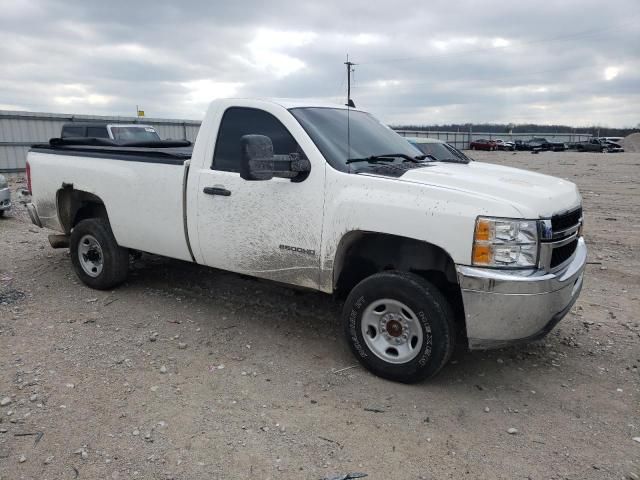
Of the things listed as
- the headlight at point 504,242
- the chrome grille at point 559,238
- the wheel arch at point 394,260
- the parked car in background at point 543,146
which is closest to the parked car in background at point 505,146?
the parked car in background at point 543,146

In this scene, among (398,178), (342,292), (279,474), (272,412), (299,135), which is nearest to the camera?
(279,474)

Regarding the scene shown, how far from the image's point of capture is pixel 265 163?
378 cm

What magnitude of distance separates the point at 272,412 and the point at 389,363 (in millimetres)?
919

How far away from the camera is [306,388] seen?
3791mm

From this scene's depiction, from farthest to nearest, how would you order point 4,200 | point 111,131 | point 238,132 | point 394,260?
point 111,131 → point 4,200 → point 238,132 → point 394,260

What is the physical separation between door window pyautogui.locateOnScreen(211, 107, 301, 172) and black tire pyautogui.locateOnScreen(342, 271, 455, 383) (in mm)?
1348

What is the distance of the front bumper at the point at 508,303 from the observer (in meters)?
3.32

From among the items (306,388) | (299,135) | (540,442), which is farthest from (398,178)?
(540,442)

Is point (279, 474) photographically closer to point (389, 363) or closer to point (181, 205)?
point (389, 363)

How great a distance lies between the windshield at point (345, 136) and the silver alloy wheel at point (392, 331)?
1073 mm

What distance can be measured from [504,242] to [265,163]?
1.71 meters

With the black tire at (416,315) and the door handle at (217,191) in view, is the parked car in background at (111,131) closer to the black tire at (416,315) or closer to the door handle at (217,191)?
the door handle at (217,191)

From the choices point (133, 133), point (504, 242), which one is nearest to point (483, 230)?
point (504, 242)

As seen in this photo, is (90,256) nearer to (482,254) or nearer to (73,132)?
(482,254)
